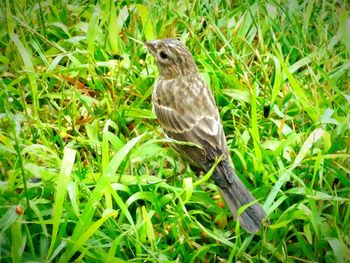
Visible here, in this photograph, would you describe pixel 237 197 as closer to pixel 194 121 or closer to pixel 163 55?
pixel 194 121

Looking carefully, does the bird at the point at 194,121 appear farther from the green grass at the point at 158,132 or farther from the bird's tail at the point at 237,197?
the green grass at the point at 158,132

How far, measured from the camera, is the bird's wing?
4652 millimetres

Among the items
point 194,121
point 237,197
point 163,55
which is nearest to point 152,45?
point 163,55

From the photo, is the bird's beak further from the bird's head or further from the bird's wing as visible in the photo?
the bird's wing

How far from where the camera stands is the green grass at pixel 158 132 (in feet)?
13.8

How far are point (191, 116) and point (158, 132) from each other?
0.39 metres

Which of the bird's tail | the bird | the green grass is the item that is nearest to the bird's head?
the bird

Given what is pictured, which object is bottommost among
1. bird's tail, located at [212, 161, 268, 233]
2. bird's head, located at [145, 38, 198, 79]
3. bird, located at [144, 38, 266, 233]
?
bird's tail, located at [212, 161, 268, 233]

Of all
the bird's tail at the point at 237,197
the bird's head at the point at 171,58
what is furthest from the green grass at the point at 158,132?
the bird's head at the point at 171,58

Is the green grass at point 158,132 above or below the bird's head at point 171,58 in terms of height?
below

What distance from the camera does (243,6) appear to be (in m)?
6.35

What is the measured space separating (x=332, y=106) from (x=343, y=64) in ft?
1.70

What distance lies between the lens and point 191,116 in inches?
194

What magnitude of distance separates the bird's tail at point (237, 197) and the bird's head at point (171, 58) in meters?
1.00
